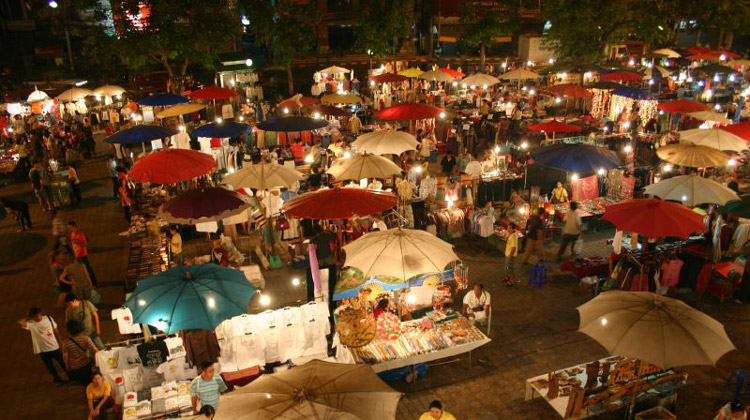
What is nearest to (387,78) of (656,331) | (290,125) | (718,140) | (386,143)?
(290,125)

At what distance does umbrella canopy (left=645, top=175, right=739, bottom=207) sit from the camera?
11.0 metres

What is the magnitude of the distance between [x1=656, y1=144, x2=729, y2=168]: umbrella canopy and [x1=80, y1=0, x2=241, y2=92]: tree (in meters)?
20.0

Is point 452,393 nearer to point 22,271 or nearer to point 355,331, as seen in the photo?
point 355,331

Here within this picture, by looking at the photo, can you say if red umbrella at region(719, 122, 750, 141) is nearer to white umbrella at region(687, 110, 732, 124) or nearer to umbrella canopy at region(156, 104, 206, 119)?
white umbrella at region(687, 110, 732, 124)

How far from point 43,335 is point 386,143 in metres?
9.00

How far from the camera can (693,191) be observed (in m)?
11.2

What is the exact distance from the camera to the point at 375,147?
1416 cm

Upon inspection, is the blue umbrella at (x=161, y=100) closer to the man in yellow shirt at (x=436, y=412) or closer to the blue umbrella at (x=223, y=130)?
the blue umbrella at (x=223, y=130)

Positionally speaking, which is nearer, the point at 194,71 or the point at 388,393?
the point at 388,393

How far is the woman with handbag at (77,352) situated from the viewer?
8.45m

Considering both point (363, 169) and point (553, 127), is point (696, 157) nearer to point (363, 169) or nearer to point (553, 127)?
point (553, 127)

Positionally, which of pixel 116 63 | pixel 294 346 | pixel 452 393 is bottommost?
pixel 452 393

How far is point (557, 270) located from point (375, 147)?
5.78 m

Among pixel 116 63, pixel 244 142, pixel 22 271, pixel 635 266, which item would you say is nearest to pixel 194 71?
pixel 116 63
